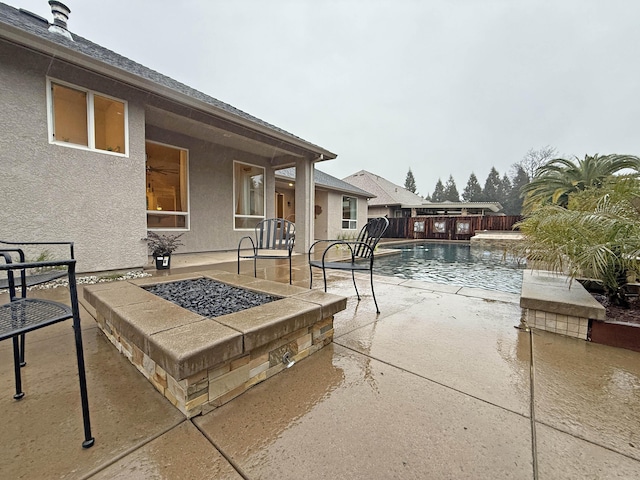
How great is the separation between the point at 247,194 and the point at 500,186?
151 ft

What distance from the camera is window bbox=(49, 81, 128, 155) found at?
382cm

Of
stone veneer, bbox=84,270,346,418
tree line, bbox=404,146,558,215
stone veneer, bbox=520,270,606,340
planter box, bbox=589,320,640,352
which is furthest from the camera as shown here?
tree line, bbox=404,146,558,215

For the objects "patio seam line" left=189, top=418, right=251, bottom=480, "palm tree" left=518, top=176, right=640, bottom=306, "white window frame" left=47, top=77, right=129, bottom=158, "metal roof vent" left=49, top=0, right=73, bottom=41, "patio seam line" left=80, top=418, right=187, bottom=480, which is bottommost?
"patio seam line" left=189, top=418, right=251, bottom=480

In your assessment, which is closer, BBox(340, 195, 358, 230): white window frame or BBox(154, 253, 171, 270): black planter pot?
BBox(154, 253, 171, 270): black planter pot

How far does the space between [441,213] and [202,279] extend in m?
23.7

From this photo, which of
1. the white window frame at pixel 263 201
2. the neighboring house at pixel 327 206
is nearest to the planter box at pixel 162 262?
the white window frame at pixel 263 201

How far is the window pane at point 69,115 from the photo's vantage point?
12.5 feet

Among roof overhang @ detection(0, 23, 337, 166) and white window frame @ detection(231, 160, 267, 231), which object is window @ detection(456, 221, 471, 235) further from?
roof overhang @ detection(0, 23, 337, 166)

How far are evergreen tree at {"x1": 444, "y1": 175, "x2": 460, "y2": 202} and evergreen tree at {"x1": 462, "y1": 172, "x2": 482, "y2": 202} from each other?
1224mm

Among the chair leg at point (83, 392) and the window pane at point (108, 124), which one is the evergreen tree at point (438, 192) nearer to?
the window pane at point (108, 124)

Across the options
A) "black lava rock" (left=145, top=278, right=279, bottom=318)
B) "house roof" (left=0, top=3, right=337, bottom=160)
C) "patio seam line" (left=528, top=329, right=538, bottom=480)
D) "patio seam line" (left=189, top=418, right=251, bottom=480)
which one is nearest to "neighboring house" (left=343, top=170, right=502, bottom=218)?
"house roof" (left=0, top=3, right=337, bottom=160)

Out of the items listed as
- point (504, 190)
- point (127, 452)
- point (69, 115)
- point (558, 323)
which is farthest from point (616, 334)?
point (504, 190)

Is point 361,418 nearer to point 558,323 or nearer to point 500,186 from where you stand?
point 558,323

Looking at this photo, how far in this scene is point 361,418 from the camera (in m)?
1.20
